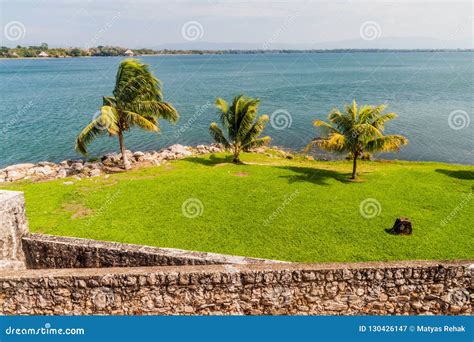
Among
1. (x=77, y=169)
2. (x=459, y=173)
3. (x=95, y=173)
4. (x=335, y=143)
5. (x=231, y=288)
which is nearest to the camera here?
(x=231, y=288)

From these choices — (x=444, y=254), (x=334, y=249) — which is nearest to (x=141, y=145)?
(x=334, y=249)

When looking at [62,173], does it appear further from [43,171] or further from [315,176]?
[315,176]

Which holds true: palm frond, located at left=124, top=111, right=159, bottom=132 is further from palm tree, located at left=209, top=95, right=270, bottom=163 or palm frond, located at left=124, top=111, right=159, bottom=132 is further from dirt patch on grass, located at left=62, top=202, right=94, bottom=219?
dirt patch on grass, located at left=62, top=202, right=94, bottom=219

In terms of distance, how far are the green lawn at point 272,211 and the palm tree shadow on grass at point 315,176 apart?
0.05 meters

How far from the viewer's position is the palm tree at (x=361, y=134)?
54.6ft

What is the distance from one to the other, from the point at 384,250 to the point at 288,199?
4.81 metres

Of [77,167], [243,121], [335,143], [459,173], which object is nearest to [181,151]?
[77,167]

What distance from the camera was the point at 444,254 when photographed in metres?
10.9

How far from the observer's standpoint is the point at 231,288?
18.9ft

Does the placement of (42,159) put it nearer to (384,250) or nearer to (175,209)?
(175,209)

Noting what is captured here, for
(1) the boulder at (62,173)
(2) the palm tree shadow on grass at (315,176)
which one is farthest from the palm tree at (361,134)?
(1) the boulder at (62,173)

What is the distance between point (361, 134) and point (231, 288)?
12887mm

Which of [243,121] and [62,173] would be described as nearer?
[243,121]

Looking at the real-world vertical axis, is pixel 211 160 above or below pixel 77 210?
above
